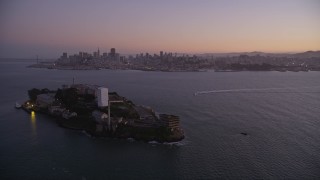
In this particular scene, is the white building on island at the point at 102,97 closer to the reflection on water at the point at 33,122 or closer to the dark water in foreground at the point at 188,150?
the dark water in foreground at the point at 188,150

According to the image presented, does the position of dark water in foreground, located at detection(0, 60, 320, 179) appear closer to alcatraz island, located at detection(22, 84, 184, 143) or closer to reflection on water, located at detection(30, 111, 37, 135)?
reflection on water, located at detection(30, 111, 37, 135)

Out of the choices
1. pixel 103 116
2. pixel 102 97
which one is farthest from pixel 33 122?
pixel 103 116

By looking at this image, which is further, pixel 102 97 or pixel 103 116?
pixel 102 97

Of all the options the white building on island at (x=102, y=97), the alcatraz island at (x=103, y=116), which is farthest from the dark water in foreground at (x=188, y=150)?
the white building on island at (x=102, y=97)

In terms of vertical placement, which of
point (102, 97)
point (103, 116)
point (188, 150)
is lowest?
point (188, 150)

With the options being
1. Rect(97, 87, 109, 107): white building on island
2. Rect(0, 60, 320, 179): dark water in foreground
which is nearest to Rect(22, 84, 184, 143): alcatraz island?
Rect(97, 87, 109, 107): white building on island

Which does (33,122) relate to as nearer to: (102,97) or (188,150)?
(102,97)

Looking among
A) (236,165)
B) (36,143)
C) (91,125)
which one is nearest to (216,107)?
(91,125)

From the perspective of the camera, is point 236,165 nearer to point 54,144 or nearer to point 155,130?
point 155,130

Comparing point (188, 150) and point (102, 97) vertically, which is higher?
point (102, 97)
